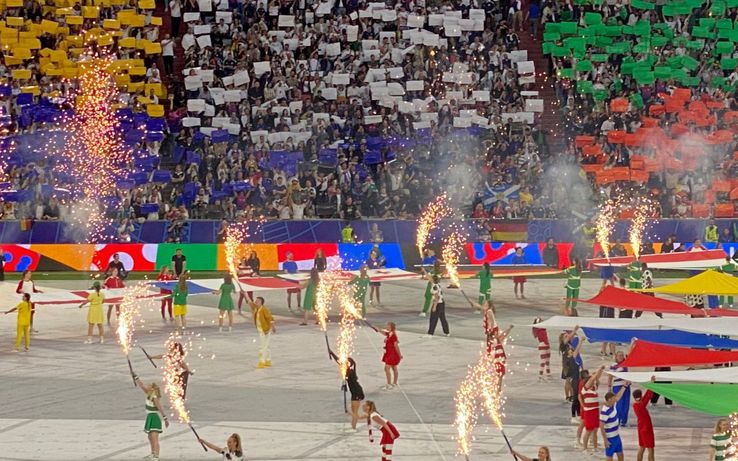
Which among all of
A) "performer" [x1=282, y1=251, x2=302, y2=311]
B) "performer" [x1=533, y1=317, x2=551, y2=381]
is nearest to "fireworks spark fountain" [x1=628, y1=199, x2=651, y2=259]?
"performer" [x1=282, y1=251, x2=302, y2=311]

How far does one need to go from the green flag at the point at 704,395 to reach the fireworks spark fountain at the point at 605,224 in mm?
22953

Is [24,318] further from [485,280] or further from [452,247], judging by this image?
[452,247]

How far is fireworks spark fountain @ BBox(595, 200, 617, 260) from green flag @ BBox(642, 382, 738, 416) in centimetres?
2295

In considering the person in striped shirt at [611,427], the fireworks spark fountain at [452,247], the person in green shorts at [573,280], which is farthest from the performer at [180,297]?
the person in striped shirt at [611,427]

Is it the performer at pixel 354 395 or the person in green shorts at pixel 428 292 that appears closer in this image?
the performer at pixel 354 395

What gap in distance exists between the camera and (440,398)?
96.4 feet

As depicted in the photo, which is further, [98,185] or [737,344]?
[98,185]

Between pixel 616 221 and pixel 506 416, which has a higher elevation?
pixel 616 221

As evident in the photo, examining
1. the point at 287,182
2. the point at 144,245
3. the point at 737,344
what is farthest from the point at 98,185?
the point at 737,344

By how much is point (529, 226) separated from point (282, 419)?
22354mm

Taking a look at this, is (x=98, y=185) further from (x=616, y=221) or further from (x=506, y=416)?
(x=506, y=416)

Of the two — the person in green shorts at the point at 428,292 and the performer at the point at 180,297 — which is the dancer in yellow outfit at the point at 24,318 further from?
the person in green shorts at the point at 428,292

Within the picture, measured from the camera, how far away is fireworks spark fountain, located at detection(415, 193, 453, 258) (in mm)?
47688

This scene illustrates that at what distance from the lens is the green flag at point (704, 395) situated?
73.2 feet
